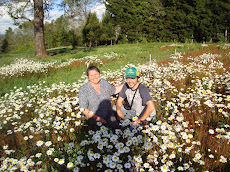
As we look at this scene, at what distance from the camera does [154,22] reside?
1672 inches

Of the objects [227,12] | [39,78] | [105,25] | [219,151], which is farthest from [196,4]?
[219,151]

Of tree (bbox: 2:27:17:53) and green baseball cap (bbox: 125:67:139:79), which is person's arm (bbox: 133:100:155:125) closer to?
green baseball cap (bbox: 125:67:139:79)

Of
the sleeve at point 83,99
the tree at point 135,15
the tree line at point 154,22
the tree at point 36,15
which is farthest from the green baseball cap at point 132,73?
the tree at point 135,15

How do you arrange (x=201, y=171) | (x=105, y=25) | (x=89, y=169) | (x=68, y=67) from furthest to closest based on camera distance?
(x=105, y=25) → (x=68, y=67) → (x=89, y=169) → (x=201, y=171)

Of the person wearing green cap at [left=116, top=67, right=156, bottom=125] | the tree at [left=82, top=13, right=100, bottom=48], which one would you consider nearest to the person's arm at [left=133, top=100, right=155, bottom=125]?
the person wearing green cap at [left=116, top=67, right=156, bottom=125]

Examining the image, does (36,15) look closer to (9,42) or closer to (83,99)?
(83,99)

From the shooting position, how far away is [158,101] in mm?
4539

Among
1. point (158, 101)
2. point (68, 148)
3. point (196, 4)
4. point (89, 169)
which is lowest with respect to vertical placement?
point (89, 169)

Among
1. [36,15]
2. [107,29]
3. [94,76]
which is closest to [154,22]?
[107,29]

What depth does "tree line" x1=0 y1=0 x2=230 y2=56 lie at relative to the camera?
107 ft

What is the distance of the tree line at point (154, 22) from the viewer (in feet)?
107

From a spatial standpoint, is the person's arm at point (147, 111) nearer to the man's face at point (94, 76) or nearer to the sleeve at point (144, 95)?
the sleeve at point (144, 95)

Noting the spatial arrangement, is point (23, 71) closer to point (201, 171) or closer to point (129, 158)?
point (129, 158)

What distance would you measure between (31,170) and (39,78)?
777 cm
